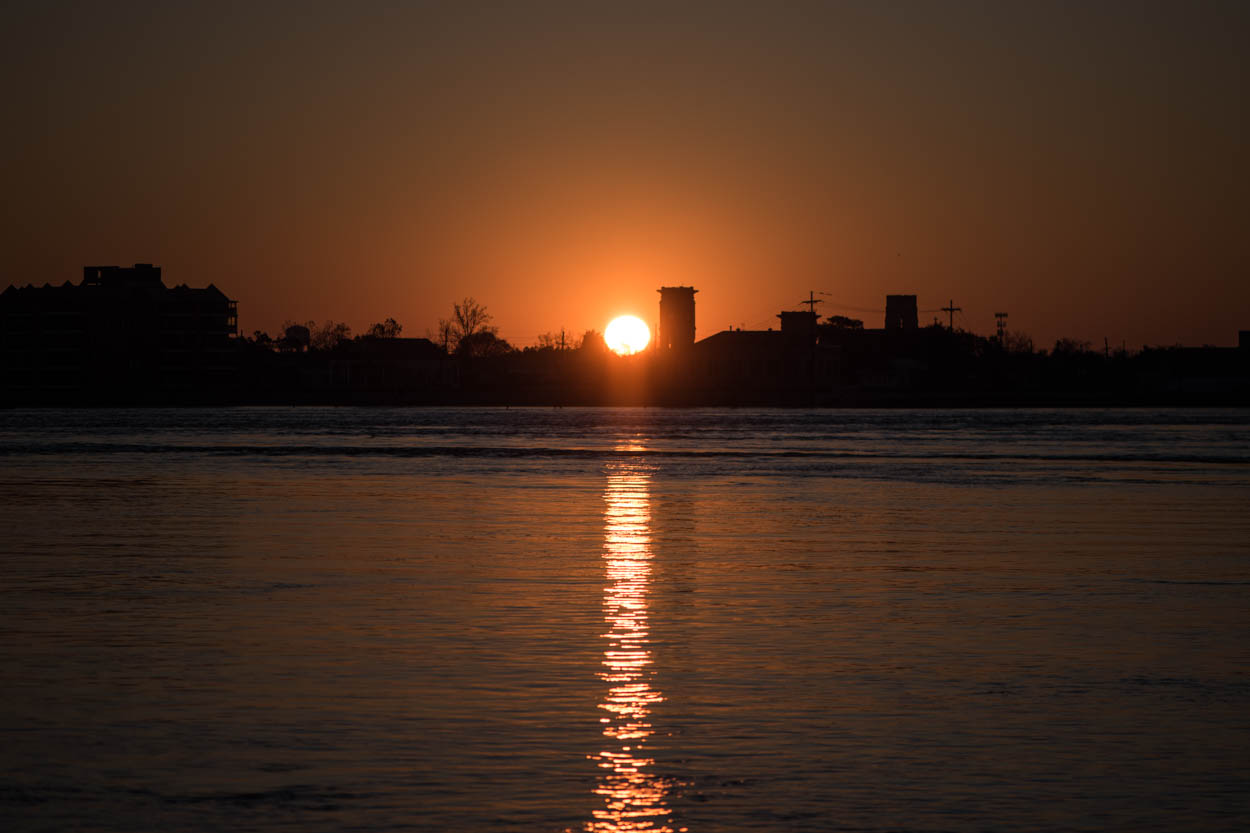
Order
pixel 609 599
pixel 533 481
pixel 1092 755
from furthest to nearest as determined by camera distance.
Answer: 1. pixel 533 481
2. pixel 609 599
3. pixel 1092 755

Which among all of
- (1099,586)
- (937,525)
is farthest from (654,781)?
(937,525)

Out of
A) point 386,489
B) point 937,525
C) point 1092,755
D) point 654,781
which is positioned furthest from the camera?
point 386,489

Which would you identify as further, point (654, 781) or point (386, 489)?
point (386, 489)

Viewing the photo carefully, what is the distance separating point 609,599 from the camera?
63.7 feet

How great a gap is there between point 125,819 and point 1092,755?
613cm

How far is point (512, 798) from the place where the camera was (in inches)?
386

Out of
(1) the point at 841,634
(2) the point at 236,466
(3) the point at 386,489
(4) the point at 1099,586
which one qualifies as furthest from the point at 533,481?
(1) the point at 841,634

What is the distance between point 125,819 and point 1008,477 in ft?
140

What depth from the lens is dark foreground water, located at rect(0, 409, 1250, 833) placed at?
9.85m

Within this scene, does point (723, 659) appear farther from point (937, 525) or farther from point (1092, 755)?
point (937, 525)

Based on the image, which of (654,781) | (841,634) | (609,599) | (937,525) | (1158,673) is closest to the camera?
(654,781)

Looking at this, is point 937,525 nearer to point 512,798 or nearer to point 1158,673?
point 1158,673

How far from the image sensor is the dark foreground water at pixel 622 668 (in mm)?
9852

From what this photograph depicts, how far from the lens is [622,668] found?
1448 cm
